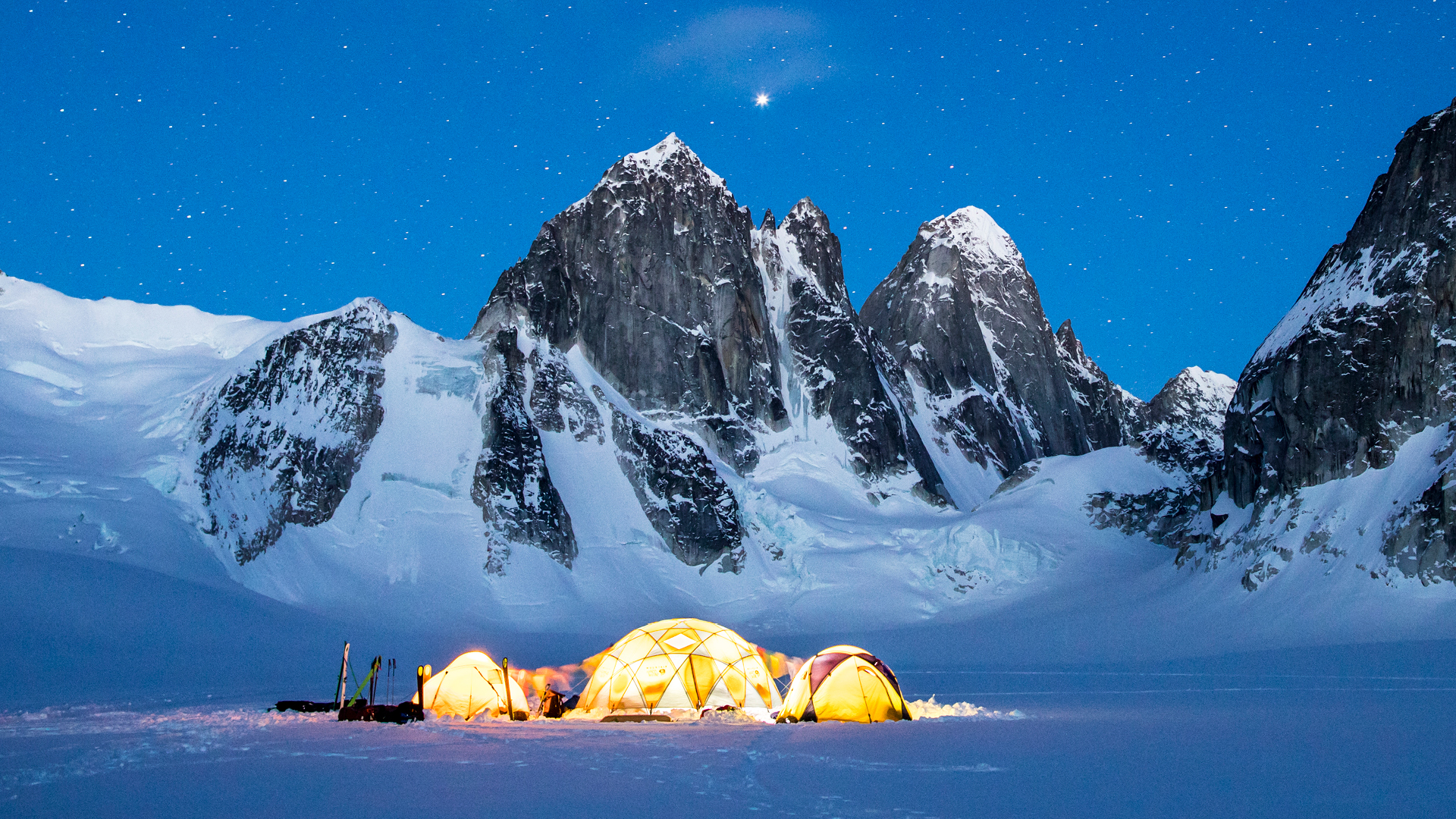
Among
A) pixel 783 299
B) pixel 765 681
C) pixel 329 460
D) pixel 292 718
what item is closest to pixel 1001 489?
pixel 783 299

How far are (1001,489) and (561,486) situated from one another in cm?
4545

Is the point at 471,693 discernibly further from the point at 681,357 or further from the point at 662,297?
the point at 662,297

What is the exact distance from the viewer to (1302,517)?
67.2m

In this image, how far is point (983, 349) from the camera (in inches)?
6171

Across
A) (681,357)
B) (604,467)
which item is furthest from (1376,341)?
(681,357)

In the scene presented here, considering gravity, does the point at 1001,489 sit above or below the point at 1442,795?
above

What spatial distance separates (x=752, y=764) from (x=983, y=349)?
147003 millimetres

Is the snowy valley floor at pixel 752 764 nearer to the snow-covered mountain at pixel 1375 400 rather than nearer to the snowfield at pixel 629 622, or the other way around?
the snowfield at pixel 629 622

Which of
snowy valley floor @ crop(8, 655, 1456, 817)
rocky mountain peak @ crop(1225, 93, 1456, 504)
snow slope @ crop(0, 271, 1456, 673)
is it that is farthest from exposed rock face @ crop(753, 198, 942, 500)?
snowy valley floor @ crop(8, 655, 1456, 817)

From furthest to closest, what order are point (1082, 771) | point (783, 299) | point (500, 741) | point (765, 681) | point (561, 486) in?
point (783, 299), point (561, 486), point (765, 681), point (500, 741), point (1082, 771)

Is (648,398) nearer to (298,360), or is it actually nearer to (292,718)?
(298,360)

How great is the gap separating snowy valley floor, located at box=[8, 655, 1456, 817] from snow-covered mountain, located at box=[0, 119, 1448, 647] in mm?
39920

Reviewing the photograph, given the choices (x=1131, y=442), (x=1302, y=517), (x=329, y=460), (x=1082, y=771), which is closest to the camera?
(x=1082, y=771)

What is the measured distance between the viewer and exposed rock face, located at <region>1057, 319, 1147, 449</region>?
169 m
